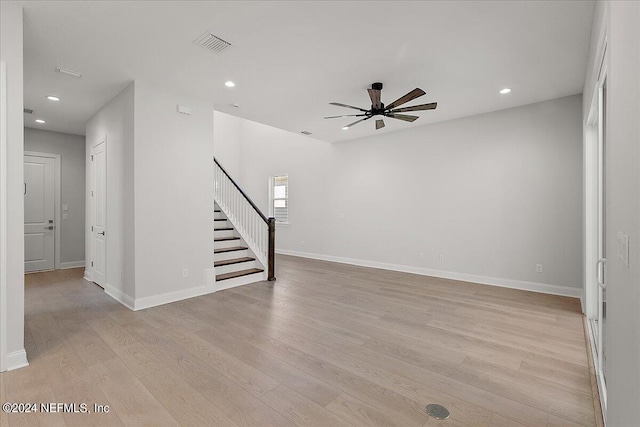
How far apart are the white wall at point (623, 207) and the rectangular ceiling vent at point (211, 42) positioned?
9.42 feet

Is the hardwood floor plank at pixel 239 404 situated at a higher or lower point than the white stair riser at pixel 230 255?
lower

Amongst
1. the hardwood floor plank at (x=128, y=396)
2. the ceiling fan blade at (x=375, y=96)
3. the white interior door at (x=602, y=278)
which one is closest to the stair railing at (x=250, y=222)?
the ceiling fan blade at (x=375, y=96)

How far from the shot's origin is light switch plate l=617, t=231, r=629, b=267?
42.9 inches

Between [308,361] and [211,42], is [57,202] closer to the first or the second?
[211,42]

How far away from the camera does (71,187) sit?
6.51m

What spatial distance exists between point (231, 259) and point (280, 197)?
140 inches

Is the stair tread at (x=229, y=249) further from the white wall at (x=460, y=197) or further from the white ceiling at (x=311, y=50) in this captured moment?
the white wall at (x=460, y=197)

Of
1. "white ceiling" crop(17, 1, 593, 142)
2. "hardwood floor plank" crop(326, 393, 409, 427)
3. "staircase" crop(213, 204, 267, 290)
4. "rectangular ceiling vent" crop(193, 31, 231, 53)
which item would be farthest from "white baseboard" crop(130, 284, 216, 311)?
"rectangular ceiling vent" crop(193, 31, 231, 53)

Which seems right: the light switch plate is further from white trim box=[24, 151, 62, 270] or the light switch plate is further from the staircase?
white trim box=[24, 151, 62, 270]

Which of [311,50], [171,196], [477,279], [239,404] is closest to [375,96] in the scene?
[311,50]

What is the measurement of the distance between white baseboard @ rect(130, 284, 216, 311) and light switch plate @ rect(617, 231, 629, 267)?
450cm

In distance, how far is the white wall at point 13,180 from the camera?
2.39 meters

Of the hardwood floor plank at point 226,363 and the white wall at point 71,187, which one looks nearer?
the hardwood floor plank at point 226,363

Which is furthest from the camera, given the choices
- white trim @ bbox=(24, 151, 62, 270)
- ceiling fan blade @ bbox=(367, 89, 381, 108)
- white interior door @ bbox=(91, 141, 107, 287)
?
white trim @ bbox=(24, 151, 62, 270)
